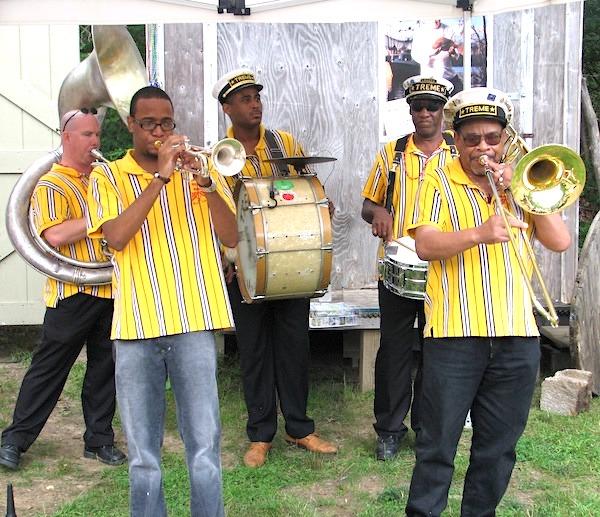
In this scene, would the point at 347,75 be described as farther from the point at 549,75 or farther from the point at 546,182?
the point at 546,182

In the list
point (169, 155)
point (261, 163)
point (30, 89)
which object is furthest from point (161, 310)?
point (30, 89)

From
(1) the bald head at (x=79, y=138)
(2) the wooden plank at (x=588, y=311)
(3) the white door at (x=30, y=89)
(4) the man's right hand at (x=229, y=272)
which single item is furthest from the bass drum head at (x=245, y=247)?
(3) the white door at (x=30, y=89)

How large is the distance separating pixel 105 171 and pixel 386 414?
7.32 feet

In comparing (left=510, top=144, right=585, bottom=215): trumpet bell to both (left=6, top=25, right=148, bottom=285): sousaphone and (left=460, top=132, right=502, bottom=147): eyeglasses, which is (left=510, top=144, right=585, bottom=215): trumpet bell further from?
(left=6, top=25, right=148, bottom=285): sousaphone

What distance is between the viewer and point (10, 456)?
15.3 ft

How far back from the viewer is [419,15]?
12.9 feet

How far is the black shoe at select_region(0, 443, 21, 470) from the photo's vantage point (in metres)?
4.64

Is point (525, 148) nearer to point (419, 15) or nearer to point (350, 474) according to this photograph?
point (419, 15)

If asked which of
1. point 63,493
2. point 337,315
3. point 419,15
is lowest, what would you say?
point 63,493

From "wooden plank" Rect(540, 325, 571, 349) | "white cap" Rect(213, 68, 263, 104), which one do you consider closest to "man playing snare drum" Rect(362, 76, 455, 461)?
"white cap" Rect(213, 68, 263, 104)

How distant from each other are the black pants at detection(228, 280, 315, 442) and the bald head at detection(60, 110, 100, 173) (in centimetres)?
101

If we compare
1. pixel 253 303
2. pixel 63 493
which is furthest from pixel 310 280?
pixel 63 493

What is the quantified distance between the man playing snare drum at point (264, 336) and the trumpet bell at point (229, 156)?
1.29m

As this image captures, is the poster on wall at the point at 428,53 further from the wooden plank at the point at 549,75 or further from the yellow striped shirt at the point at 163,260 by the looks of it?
the yellow striped shirt at the point at 163,260
